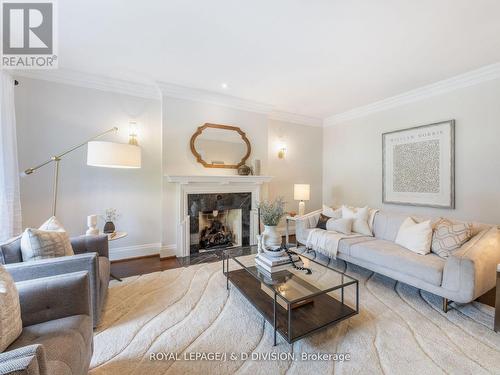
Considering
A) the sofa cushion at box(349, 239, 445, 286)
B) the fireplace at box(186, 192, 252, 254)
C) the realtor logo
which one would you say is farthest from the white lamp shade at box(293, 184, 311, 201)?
the realtor logo

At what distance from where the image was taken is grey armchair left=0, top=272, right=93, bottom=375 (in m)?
1.02

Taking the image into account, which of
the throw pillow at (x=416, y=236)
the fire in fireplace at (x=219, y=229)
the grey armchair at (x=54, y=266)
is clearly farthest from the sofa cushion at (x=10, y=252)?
the throw pillow at (x=416, y=236)

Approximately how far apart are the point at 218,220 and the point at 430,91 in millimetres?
4059

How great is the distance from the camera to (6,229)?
7.88ft

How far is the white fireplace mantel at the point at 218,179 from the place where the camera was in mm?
3508

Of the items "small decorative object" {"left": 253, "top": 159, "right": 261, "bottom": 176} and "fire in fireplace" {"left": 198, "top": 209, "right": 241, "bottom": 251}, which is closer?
"fire in fireplace" {"left": 198, "top": 209, "right": 241, "bottom": 251}

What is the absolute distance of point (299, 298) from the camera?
Result: 1.62 meters

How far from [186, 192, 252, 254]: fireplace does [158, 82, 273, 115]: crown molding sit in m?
1.62

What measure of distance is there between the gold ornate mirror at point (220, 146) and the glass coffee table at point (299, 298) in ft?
7.23

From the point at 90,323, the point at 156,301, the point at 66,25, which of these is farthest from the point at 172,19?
the point at 156,301

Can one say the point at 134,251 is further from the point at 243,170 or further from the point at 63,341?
the point at 63,341

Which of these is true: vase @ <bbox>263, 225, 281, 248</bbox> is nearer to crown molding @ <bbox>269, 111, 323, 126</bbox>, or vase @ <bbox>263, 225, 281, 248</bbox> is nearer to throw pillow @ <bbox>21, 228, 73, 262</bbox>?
throw pillow @ <bbox>21, 228, 73, 262</bbox>

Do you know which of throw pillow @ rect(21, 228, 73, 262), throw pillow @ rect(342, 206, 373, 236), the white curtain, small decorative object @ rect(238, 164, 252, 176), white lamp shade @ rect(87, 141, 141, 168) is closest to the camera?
throw pillow @ rect(21, 228, 73, 262)

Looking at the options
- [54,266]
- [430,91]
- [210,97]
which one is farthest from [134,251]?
[430,91]
